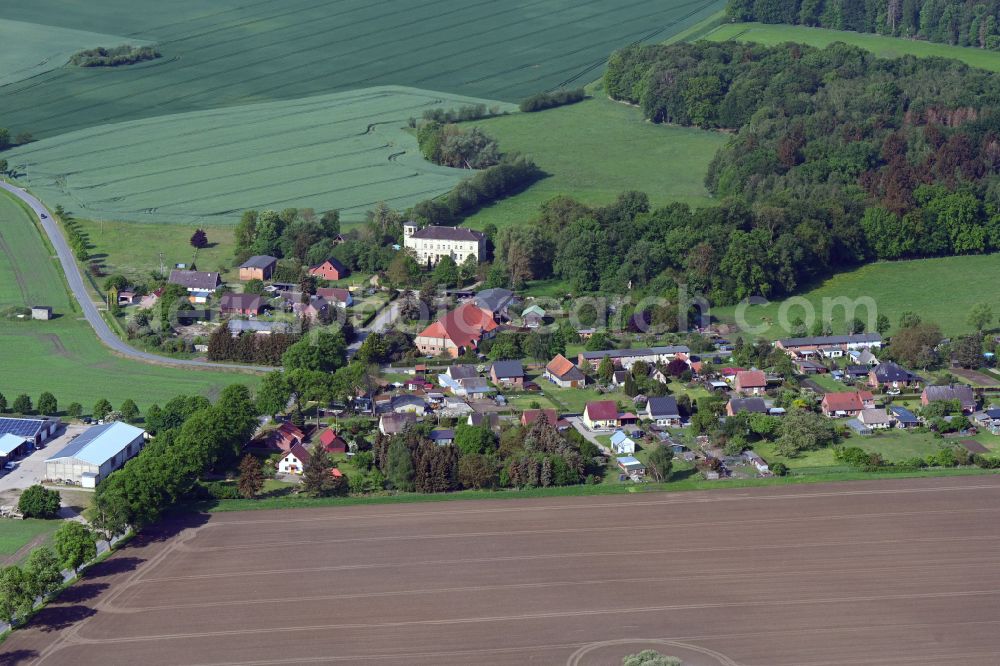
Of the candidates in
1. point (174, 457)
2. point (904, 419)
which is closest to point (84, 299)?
point (174, 457)

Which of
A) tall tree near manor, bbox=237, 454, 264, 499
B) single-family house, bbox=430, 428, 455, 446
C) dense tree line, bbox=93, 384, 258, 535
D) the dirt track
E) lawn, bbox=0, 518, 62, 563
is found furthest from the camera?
single-family house, bbox=430, 428, 455, 446

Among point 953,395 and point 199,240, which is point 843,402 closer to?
point 953,395

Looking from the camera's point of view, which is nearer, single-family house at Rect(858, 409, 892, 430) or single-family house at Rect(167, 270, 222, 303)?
single-family house at Rect(858, 409, 892, 430)

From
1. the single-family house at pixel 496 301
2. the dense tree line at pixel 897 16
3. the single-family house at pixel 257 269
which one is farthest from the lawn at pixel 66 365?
the dense tree line at pixel 897 16

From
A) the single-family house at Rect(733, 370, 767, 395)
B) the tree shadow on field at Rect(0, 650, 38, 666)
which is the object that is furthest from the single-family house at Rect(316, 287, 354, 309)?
the tree shadow on field at Rect(0, 650, 38, 666)

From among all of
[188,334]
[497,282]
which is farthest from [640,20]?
[188,334]

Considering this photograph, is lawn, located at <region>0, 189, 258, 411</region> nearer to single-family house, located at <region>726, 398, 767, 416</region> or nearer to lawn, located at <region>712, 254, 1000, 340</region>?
single-family house, located at <region>726, 398, 767, 416</region>

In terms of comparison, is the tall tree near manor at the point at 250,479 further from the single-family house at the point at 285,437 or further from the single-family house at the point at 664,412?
the single-family house at the point at 664,412
